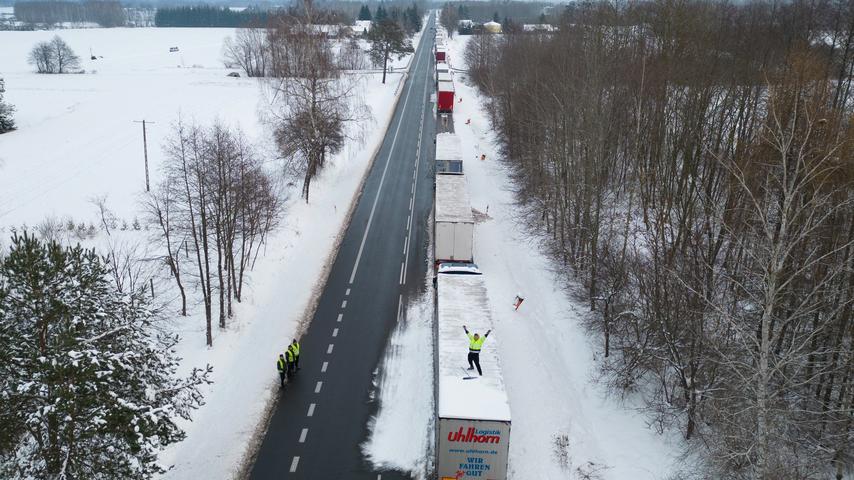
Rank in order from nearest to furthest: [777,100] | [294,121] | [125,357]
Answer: [125,357], [777,100], [294,121]

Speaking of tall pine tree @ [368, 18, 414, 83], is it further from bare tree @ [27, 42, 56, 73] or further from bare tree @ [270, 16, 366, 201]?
bare tree @ [27, 42, 56, 73]

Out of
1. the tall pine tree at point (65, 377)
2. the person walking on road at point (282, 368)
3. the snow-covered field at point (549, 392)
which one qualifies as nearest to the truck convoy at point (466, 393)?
the snow-covered field at point (549, 392)

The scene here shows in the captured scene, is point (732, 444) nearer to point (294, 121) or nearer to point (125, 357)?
point (125, 357)

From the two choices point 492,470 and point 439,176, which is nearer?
point 492,470

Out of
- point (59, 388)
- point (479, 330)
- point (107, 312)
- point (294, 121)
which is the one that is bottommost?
point (479, 330)

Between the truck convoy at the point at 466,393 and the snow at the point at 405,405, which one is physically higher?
the truck convoy at the point at 466,393

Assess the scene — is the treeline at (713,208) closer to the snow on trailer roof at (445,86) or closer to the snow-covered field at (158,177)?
the snow-covered field at (158,177)

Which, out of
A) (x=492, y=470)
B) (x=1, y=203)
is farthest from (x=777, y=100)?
(x=1, y=203)
